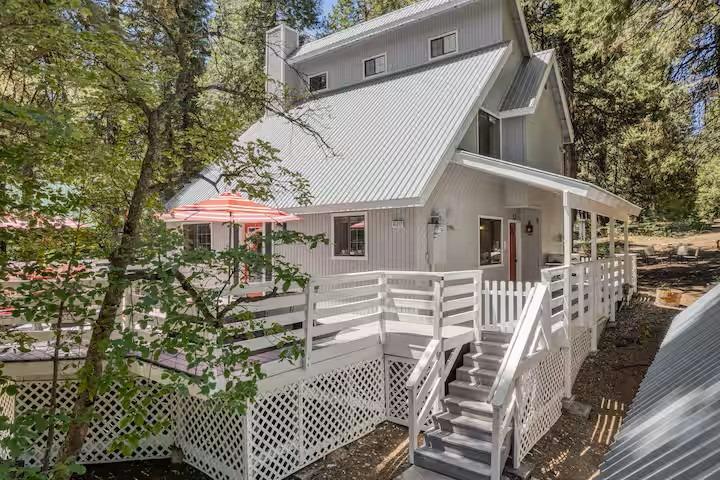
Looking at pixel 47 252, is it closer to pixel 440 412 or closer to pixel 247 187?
pixel 247 187

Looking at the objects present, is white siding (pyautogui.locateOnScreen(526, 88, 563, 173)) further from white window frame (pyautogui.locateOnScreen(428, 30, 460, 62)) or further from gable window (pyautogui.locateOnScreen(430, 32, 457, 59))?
gable window (pyautogui.locateOnScreen(430, 32, 457, 59))

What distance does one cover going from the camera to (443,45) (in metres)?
12.2

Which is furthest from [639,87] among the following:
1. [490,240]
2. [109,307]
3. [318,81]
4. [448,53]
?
[109,307]

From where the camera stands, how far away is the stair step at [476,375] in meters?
7.00

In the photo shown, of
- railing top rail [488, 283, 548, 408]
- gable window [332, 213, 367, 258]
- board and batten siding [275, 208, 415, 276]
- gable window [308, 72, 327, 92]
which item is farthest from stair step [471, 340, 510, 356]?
gable window [308, 72, 327, 92]

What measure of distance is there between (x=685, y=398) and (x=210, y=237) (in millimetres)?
12476

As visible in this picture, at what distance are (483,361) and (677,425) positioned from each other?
4887 mm

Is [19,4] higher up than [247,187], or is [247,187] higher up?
[19,4]

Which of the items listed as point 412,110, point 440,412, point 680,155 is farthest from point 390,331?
→ point 680,155

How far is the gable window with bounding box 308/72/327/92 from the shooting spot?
14453 millimetres

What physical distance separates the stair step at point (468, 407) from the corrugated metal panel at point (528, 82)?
303 inches

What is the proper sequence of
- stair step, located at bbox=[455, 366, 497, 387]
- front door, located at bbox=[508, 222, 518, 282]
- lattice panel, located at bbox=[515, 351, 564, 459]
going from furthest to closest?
front door, located at bbox=[508, 222, 518, 282], stair step, located at bbox=[455, 366, 497, 387], lattice panel, located at bbox=[515, 351, 564, 459]

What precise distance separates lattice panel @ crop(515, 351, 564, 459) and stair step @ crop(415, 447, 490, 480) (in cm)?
81

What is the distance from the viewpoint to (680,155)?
1717 centimetres
